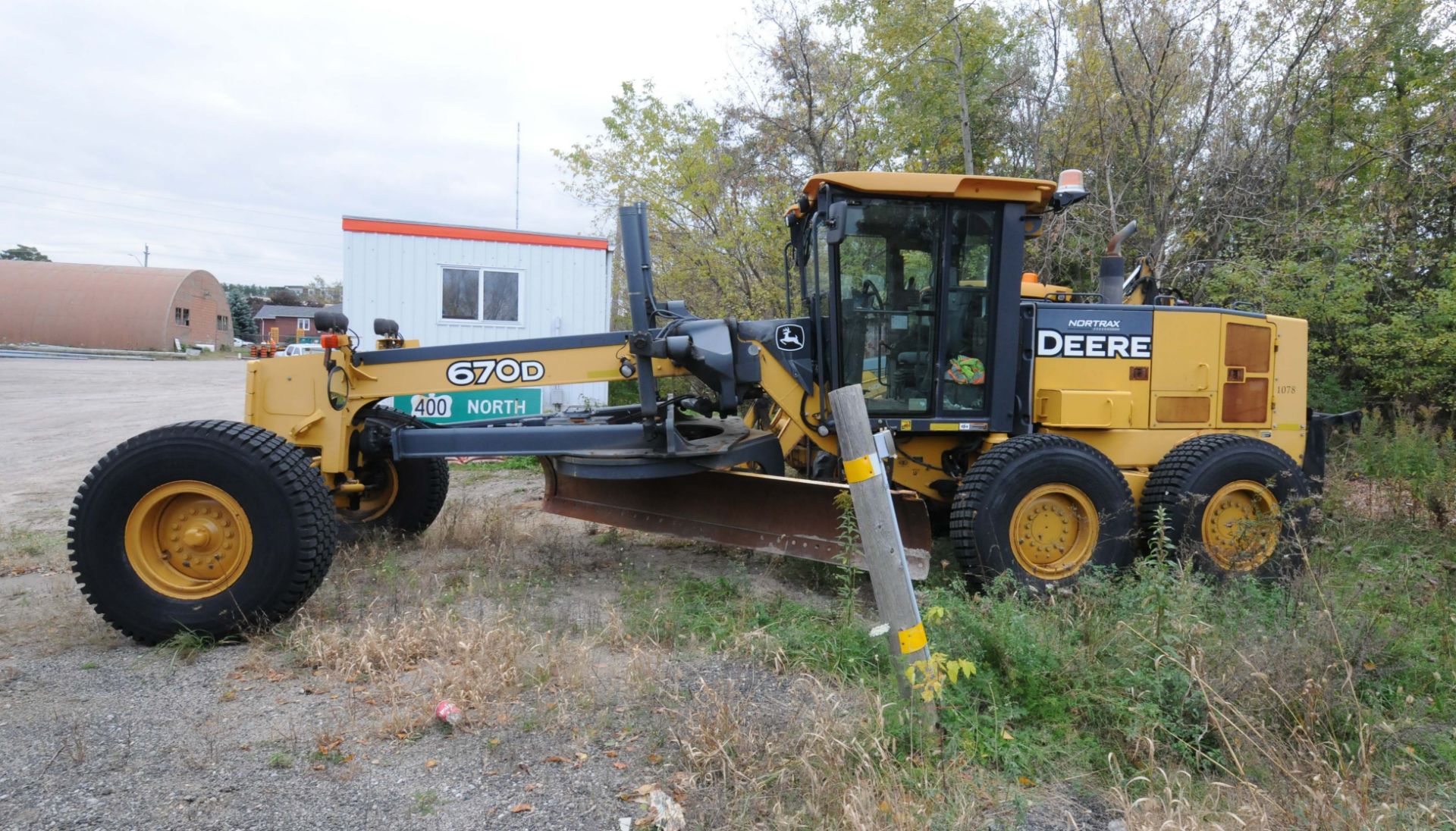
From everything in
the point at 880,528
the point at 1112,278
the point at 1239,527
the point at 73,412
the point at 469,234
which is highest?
the point at 469,234

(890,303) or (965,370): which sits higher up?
(890,303)

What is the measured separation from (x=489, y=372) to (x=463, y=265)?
6.67 m

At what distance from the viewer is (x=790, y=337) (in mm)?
6082

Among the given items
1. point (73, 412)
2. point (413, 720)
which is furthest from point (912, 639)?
point (73, 412)

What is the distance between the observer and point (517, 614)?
201 inches

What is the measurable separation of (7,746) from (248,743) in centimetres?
87

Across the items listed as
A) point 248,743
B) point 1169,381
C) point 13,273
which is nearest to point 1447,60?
point 1169,381

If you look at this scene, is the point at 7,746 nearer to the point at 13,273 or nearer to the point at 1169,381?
the point at 1169,381

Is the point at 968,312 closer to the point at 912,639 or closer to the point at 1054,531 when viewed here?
the point at 1054,531

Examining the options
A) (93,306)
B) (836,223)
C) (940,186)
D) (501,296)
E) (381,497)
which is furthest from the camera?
(93,306)

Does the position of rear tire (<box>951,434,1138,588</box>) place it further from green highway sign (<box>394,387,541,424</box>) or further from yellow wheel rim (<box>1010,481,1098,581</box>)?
green highway sign (<box>394,387,541,424</box>)

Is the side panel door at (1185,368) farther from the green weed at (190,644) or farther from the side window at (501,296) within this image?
the side window at (501,296)

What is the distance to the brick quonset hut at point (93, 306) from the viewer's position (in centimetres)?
4288

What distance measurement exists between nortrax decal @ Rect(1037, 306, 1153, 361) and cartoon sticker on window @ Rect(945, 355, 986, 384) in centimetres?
44
